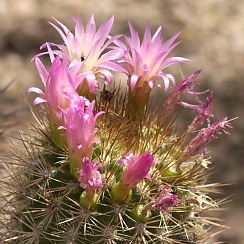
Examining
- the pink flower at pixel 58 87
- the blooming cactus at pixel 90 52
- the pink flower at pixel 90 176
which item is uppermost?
the blooming cactus at pixel 90 52

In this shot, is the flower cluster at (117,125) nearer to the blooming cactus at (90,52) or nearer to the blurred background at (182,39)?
the blooming cactus at (90,52)

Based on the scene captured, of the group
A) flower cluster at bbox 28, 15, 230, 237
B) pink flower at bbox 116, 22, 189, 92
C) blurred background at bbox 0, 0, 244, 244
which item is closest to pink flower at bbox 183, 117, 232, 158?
flower cluster at bbox 28, 15, 230, 237

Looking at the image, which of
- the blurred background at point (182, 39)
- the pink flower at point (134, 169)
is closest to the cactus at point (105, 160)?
the pink flower at point (134, 169)

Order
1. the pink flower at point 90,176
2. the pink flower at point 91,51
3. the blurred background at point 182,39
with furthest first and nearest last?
1. the blurred background at point 182,39
2. the pink flower at point 91,51
3. the pink flower at point 90,176

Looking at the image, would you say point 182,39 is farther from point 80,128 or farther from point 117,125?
point 80,128

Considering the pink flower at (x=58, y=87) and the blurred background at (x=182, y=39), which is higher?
the blurred background at (x=182, y=39)

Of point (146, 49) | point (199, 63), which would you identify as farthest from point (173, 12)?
point (146, 49)

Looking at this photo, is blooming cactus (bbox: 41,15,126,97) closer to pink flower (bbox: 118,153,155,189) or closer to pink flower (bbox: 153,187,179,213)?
pink flower (bbox: 118,153,155,189)

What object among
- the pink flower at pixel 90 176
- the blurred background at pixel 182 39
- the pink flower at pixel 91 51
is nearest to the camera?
the pink flower at pixel 90 176

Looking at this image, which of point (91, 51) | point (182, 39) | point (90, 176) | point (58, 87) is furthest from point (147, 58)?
point (182, 39)
